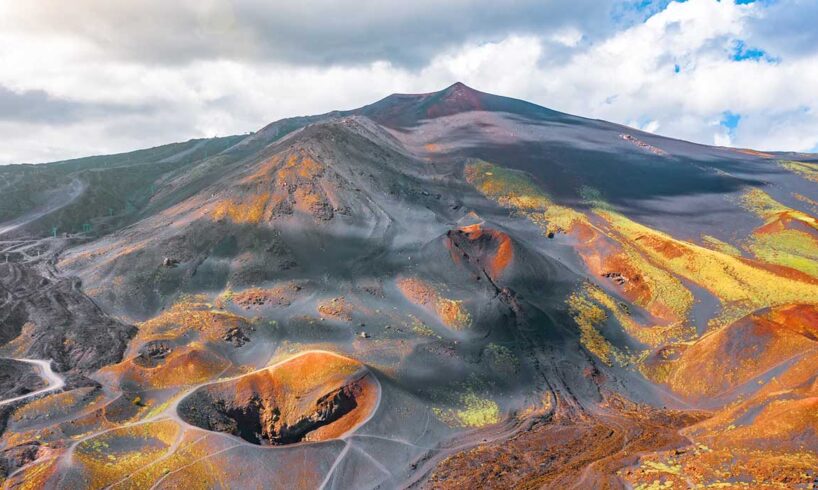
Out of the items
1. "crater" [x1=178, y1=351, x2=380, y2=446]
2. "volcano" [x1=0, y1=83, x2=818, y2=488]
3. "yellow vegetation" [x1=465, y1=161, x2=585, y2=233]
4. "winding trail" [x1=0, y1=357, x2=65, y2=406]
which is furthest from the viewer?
"yellow vegetation" [x1=465, y1=161, x2=585, y2=233]

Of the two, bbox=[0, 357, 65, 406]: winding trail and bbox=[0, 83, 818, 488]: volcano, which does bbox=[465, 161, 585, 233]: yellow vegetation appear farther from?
bbox=[0, 357, 65, 406]: winding trail

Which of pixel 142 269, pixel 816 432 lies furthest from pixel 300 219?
pixel 816 432

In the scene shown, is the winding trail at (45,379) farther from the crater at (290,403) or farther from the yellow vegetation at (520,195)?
the yellow vegetation at (520,195)

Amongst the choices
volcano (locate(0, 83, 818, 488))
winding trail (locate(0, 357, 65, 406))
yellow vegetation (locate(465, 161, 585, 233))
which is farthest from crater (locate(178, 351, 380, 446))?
yellow vegetation (locate(465, 161, 585, 233))

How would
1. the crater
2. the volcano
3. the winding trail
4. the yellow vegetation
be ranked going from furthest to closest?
the yellow vegetation
the crater
the winding trail
the volcano

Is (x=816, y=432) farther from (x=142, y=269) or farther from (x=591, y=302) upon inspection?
(x=142, y=269)
